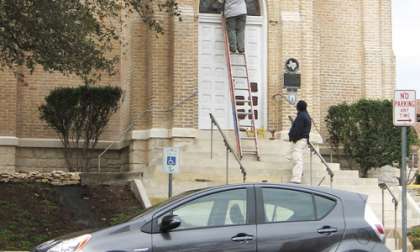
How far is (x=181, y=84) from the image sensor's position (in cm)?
1861

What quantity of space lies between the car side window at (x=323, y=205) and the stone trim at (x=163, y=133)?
378 inches

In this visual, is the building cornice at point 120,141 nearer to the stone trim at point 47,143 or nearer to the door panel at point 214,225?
the stone trim at point 47,143

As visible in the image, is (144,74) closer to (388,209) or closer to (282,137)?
(282,137)

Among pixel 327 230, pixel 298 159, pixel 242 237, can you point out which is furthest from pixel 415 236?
pixel 242 237

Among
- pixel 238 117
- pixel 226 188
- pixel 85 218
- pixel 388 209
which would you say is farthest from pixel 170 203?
pixel 238 117

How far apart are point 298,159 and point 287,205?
7.23 metres

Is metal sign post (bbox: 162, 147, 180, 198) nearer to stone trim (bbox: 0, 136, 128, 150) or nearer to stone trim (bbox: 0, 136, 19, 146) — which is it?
stone trim (bbox: 0, 136, 128, 150)

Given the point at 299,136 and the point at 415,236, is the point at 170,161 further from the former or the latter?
the point at 415,236

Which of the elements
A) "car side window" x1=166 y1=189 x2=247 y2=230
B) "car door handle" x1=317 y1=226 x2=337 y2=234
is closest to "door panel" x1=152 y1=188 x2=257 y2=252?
"car side window" x1=166 y1=189 x2=247 y2=230

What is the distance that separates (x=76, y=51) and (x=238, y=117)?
20.6 feet

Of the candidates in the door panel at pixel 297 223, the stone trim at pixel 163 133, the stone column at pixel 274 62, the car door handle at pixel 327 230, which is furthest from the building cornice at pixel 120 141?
the car door handle at pixel 327 230

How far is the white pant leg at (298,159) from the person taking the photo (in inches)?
627

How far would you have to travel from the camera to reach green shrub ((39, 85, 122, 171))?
1897cm

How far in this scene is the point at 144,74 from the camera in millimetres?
19219
